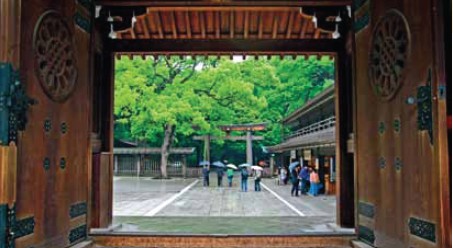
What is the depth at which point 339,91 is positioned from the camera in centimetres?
671

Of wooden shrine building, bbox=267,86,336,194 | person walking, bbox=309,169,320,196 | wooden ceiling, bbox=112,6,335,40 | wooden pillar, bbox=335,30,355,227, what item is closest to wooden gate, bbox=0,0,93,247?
wooden ceiling, bbox=112,6,335,40

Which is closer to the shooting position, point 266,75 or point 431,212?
point 431,212

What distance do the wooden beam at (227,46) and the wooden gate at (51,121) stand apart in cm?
172

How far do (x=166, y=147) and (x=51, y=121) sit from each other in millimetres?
23976

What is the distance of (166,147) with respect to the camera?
28000 mm

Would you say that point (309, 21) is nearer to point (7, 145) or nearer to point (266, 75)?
point (7, 145)

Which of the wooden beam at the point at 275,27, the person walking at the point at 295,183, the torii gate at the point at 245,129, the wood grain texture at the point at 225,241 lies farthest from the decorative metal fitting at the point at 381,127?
the torii gate at the point at 245,129

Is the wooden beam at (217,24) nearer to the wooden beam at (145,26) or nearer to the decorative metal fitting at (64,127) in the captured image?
the wooden beam at (145,26)

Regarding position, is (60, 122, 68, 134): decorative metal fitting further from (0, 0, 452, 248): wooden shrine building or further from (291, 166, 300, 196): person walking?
(291, 166, 300, 196): person walking

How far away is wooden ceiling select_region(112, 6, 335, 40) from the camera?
6383mm

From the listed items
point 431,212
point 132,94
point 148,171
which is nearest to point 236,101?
point 132,94

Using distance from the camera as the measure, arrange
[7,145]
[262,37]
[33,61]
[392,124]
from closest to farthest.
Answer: [7,145] < [33,61] < [392,124] < [262,37]

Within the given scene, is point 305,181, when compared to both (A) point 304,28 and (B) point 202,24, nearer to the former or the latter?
(A) point 304,28

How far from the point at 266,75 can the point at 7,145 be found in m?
24.5
